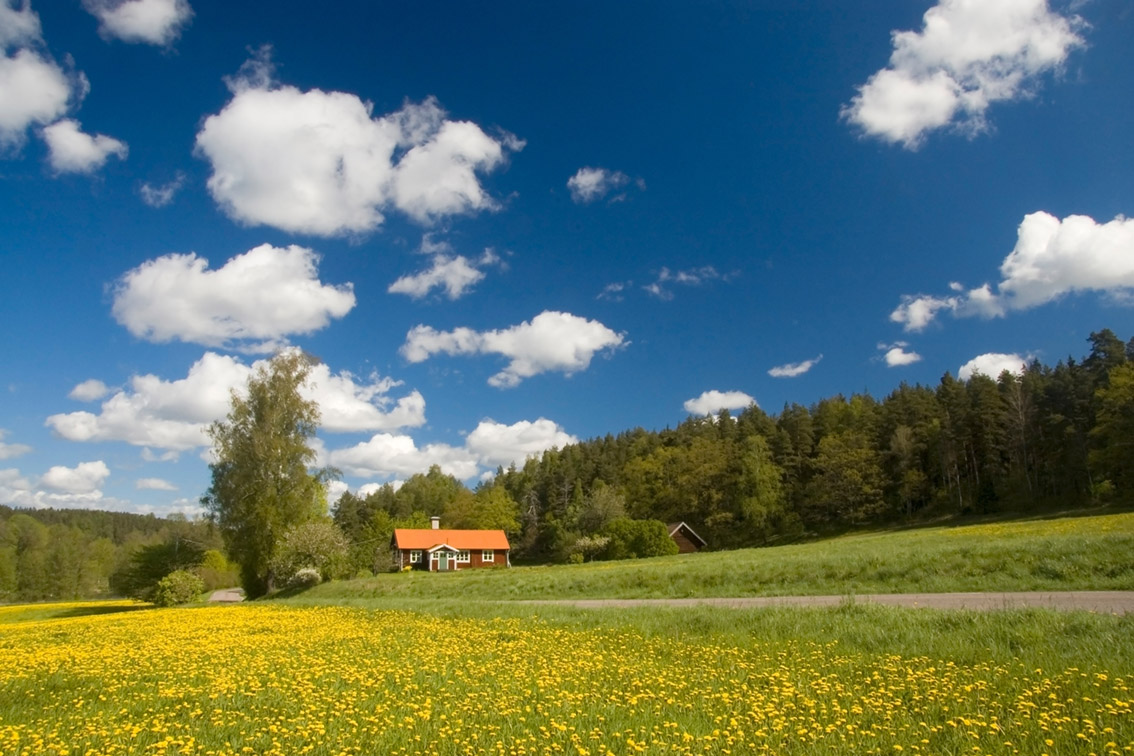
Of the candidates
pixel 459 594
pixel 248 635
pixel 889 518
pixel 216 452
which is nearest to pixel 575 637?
pixel 248 635

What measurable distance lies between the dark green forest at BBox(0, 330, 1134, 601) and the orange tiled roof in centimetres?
696

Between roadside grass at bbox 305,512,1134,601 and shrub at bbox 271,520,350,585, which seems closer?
roadside grass at bbox 305,512,1134,601

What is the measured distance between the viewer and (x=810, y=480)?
8238cm

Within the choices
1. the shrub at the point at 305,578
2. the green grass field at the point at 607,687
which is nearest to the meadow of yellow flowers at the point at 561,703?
the green grass field at the point at 607,687

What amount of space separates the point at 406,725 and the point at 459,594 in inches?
1138

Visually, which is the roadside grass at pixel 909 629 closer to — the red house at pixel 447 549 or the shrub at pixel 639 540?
the shrub at pixel 639 540

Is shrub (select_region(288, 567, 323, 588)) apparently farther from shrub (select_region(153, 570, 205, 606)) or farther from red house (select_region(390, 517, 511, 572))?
red house (select_region(390, 517, 511, 572))

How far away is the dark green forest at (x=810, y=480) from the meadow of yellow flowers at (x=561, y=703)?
127ft

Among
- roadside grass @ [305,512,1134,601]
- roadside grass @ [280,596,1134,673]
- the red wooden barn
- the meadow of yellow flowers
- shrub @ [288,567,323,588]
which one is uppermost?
the meadow of yellow flowers

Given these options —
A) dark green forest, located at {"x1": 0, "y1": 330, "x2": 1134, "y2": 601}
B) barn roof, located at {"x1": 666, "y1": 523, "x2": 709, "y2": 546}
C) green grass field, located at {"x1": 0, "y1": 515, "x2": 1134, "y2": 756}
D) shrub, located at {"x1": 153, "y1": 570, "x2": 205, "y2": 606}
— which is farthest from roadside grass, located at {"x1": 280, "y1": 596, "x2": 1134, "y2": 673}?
barn roof, located at {"x1": 666, "y1": 523, "x2": 709, "y2": 546}

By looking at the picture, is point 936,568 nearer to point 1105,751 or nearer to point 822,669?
point 822,669

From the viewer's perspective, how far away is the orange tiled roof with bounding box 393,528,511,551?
80.8 m

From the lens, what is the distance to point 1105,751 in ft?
16.4

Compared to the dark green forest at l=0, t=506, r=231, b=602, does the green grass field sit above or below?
above
